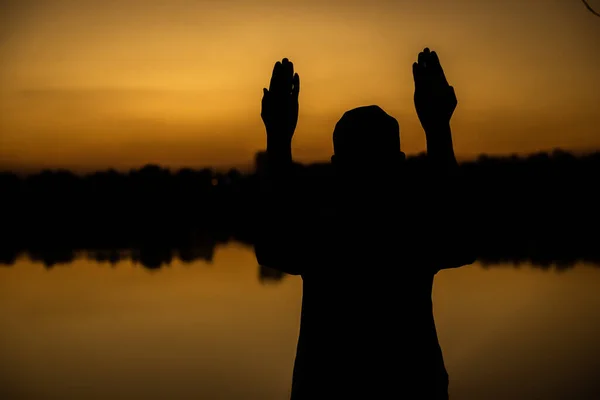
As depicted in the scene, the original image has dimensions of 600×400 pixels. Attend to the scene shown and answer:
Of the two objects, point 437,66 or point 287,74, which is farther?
point 437,66

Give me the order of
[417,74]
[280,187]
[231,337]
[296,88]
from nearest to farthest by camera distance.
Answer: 1. [280,187]
2. [296,88]
3. [417,74]
4. [231,337]

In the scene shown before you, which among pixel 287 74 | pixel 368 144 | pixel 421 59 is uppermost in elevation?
pixel 421 59

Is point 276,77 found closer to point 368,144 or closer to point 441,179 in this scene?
point 368,144

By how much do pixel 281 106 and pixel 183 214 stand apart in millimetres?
72119

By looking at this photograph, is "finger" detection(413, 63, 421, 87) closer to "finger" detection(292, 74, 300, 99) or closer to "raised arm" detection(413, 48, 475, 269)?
"raised arm" detection(413, 48, 475, 269)

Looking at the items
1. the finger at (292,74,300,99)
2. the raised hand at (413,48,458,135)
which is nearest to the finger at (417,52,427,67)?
the raised hand at (413,48,458,135)

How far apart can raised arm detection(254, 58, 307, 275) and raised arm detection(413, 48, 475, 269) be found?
41 centimetres

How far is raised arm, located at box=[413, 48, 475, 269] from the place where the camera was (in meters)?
2.32

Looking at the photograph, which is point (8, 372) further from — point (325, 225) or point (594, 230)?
point (594, 230)

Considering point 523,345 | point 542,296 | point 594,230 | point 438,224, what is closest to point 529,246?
point 594,230

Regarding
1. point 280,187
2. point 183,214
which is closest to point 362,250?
point 280,187

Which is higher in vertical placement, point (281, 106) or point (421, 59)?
point (421, 59)

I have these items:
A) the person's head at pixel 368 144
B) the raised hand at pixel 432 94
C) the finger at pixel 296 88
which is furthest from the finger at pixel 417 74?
the finger at pixel 296 88

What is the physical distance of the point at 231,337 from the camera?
1155cm
